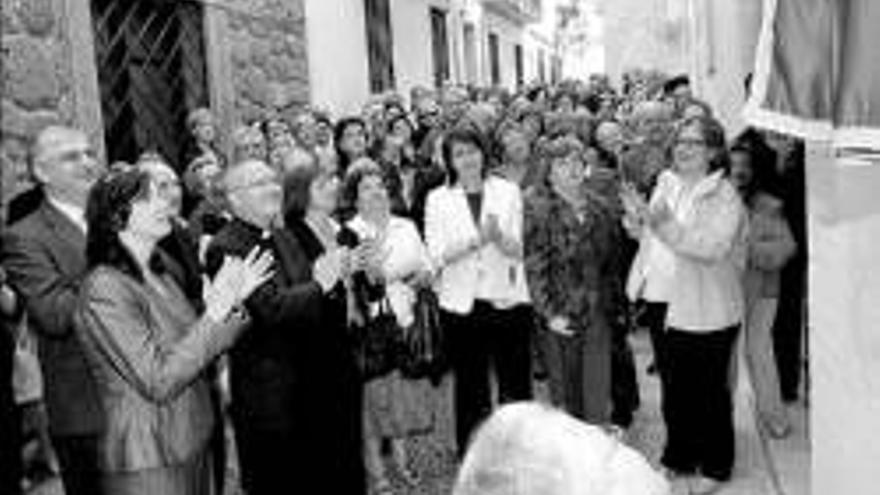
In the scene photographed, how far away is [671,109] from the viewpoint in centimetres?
733

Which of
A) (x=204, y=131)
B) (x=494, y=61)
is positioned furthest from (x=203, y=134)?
(x=494, y=61)

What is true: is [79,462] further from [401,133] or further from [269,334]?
[401,133]

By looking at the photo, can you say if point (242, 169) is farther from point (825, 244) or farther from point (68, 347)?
point (825, 244)

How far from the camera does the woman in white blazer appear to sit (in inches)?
224

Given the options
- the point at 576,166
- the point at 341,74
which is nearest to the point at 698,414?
the point at 576,166

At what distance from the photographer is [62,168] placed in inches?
164

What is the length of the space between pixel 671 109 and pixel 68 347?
4388 mm

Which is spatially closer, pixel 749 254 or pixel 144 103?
pixel 749 254

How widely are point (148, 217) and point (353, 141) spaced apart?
399 centimetres

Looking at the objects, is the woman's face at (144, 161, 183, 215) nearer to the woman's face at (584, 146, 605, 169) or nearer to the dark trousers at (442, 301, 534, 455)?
the dark trousers at (442, 301, 534, 455)

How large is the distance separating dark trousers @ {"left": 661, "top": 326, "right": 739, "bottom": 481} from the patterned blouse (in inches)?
18.7

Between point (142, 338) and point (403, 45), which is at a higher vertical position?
point (403, 45)

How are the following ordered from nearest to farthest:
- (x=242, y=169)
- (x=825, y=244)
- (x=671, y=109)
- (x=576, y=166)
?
(x=825, y=244) < (x=242, y=169) < (x=576, y=166) < (x=671, y=109)

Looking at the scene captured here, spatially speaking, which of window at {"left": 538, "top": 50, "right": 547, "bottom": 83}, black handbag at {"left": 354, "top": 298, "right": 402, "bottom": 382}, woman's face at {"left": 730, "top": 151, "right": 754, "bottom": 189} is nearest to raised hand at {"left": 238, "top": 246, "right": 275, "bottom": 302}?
black handbag at {"left": 354, "top": 298, "right": 402, "bottom": 382}
